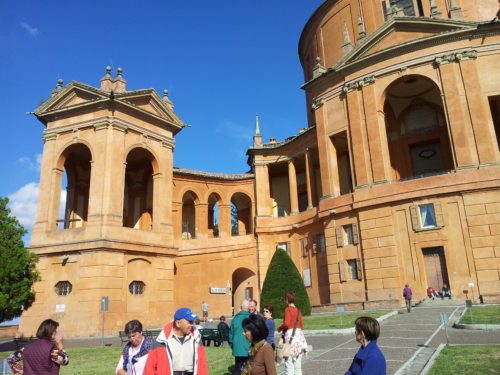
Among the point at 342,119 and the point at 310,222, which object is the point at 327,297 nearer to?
the point at 310,222

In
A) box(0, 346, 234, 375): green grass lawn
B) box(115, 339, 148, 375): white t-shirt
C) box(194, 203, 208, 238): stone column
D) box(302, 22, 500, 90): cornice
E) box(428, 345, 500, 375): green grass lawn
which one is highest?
box(302, 22, 500, 90): cornice

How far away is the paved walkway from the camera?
931cm

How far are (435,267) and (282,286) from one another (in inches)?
328

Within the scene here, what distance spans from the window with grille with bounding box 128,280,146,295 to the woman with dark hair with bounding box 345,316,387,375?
24.0m

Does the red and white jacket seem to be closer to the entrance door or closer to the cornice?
the entrance door

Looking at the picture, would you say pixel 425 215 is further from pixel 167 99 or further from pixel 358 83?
pixel 167 99

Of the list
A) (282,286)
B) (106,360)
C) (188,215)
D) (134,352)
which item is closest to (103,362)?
(106,360)

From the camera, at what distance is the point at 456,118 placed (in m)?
23.9

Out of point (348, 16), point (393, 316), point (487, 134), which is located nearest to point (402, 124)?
point (487, 134)

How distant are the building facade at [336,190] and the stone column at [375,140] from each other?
0.08 meters

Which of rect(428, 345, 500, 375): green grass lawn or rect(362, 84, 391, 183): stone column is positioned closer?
rect(428, 345, 500, 375): green grass lawn

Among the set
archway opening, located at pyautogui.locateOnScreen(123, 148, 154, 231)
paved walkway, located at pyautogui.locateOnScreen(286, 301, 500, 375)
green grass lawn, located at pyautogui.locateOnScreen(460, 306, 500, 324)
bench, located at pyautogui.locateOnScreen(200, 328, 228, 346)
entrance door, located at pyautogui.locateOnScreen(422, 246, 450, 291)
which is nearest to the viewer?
paved walkway, located at pyautogui.locateOnScreen(286, 301, 500, 375)

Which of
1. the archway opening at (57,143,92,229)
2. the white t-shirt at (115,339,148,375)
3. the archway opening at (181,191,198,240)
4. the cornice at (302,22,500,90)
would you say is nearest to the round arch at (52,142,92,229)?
the archway opening at (57,143,92,229)

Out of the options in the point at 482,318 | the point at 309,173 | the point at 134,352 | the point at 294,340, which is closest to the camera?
the point at 134,352
